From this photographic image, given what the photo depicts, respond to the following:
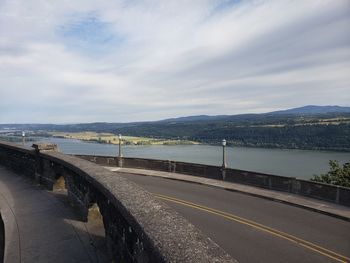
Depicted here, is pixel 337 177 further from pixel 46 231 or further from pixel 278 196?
pixel 46 231

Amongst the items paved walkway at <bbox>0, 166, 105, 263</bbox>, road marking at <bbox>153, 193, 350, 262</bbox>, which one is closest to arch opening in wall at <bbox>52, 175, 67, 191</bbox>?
paved walkway at <bbox>0, 166, 105, 263</bbox>

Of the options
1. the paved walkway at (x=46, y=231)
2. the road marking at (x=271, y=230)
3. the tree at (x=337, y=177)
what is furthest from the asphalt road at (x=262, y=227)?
the tree at (x=337, y=177)

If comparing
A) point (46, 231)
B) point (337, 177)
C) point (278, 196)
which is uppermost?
point (46, 231)

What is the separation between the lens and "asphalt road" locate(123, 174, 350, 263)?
9367 millimetres

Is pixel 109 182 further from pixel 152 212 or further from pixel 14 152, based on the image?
pixel 14 152

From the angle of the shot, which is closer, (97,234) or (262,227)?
(97,234)

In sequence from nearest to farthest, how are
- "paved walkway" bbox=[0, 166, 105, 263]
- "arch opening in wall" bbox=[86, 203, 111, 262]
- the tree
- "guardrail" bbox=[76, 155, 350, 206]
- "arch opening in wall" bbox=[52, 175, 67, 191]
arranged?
1. "arch opening in wall" bbox=[86, 203, 111, 262]
2. "paved walkway" bbox=[0, 166, 105, 263]
3. "arch opening in wall" bbox=[52, 175, 67, 191]
4. "guardrail" bbox=[76, 155, 350, 206]
5. the tree

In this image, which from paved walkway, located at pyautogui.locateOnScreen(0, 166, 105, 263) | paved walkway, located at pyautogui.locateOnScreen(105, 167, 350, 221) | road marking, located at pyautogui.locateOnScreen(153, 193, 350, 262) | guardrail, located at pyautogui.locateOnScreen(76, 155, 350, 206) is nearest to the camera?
Answer: paved walkway, located at pyautogui.locateOnScreen(0, 166, 105, 263)

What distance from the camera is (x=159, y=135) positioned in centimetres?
17525

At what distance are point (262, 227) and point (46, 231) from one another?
20.7 ft

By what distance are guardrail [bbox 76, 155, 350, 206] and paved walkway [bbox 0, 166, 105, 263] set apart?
960cm

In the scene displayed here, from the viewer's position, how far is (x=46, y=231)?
8375 mm

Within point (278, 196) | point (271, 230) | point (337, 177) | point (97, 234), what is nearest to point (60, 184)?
point (97, 234)

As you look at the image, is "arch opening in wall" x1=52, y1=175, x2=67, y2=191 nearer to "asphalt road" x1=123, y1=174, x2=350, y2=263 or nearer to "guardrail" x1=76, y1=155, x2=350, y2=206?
"asphalt road" x1=123, y1=174, x2=350, y2=263
